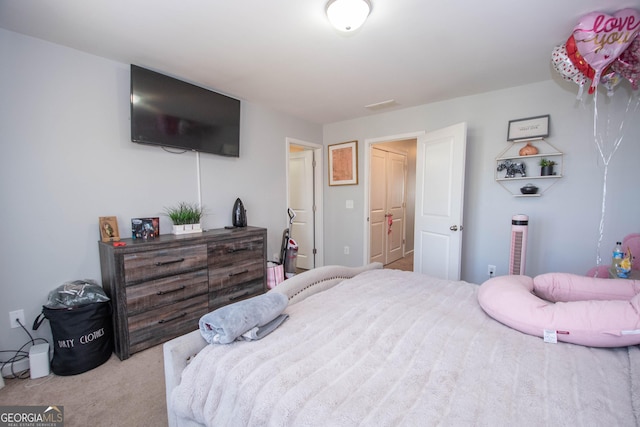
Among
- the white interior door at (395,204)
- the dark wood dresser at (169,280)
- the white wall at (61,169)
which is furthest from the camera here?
the white interior door at (395,204)

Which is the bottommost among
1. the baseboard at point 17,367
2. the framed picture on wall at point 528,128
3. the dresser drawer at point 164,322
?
the baseboard at point 17,367

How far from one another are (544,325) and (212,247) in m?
2.36

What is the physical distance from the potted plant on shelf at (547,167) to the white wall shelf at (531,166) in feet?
0.09

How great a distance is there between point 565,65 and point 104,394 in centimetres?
380

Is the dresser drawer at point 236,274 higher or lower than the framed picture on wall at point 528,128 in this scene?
lower

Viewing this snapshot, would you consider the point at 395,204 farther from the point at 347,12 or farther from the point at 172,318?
the point at 172,318

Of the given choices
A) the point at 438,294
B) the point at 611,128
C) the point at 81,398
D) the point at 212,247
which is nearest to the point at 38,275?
the point at 81,398

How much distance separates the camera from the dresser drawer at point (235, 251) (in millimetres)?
2447

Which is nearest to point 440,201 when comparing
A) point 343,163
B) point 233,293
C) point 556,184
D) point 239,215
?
point 556,184

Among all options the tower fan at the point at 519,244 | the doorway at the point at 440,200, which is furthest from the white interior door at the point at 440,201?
the tower fan at the point at 519,244

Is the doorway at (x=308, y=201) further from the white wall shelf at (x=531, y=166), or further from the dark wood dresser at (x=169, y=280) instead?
the white wall shelf at (x=531, y=166)

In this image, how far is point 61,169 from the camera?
6.46 ft

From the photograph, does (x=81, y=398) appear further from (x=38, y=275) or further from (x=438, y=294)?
(x=438, y=294)

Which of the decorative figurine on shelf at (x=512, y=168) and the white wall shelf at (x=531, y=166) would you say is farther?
the decorative figurine on shelf at (x=512, y=168)
